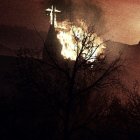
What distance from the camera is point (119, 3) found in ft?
86.0

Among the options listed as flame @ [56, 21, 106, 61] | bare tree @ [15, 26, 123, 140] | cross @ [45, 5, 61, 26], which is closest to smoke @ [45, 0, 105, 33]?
cross @ [45, 5, 61, 26]

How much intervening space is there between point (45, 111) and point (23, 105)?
168cm

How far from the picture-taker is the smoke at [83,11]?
24.5 meters

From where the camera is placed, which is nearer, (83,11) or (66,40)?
(66,40)

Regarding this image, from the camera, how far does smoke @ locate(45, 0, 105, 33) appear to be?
24.5m

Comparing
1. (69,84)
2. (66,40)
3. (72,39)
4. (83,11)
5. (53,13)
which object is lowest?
(69,84)

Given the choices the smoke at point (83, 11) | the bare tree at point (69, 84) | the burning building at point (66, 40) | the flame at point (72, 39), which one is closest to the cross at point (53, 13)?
the burning building at point (66, 40)

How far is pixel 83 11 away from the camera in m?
25.3

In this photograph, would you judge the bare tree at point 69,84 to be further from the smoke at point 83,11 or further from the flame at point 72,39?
the smoke at point 83,11

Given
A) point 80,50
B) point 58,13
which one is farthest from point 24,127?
point 58,13

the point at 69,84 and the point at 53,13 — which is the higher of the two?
the point at 53,13

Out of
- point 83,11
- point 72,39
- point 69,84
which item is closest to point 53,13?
point 83,11

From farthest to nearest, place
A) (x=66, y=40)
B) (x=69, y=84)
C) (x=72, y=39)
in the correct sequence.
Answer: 1. (x=66, y=40)
2. (x=72, y=39)
3. (x=69, y=84)

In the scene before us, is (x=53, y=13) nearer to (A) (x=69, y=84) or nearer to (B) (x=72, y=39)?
(B) (x=72, y=39)
